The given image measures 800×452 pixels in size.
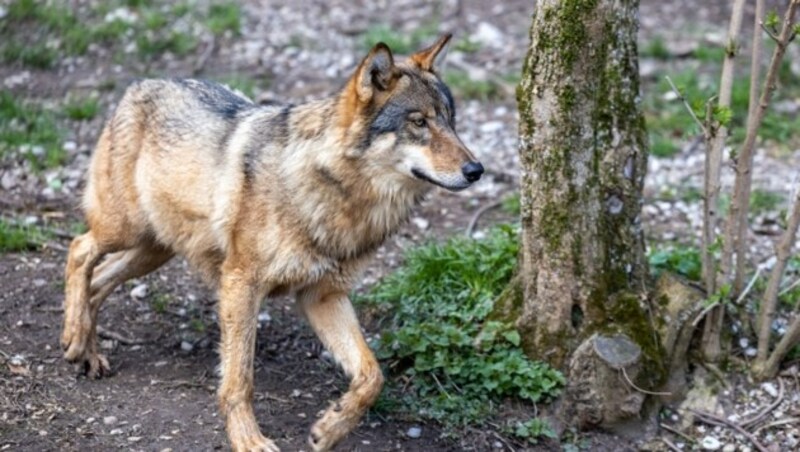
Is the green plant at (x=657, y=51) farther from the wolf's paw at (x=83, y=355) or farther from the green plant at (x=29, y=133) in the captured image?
the wolf's paw at (x=83, y=355)

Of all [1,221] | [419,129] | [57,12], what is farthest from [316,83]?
[419,129]

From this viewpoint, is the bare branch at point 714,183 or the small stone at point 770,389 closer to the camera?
the bare branch at point 714,183

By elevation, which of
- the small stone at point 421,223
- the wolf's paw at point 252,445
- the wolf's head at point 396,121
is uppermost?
the wolf's head at point 396,121

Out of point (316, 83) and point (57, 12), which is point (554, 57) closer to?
point (316, 83)

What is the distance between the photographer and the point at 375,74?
5.02 m

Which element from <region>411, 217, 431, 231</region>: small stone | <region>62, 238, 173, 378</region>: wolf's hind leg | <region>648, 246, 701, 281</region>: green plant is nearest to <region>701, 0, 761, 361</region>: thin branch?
<region>648, 246, 701, 281</region>: green plant

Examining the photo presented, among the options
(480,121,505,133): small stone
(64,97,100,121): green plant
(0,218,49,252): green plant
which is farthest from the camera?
(480,121,505,133): small stone

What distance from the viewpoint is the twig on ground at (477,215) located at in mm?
7591

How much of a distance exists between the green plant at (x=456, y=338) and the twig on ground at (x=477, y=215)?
85 cm

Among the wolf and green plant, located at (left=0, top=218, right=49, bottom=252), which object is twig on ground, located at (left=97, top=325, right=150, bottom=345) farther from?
green plant, located at (left=0, top=218, right=49, bottom=252)

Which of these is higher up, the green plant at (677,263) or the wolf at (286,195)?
the wolf at (286,195)

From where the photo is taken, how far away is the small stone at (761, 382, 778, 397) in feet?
19.1

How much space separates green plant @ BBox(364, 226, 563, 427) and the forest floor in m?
0.17

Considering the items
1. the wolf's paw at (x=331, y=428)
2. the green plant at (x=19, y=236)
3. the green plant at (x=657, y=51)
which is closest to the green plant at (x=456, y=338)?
the wolf's paw at (x=331, y=428)
